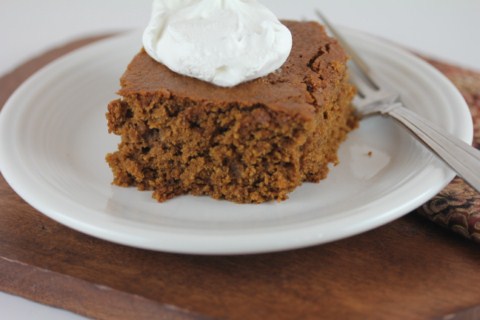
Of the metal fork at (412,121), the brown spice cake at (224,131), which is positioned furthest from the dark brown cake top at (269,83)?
the metal fork at (412,121)

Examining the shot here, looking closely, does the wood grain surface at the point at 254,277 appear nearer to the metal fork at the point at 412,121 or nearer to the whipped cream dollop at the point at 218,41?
the metal fork at the point at 412,121

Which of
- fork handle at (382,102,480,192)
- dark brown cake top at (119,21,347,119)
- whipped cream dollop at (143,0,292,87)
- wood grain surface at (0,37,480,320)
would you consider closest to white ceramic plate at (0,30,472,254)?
fork handle at (382,102,480,192)

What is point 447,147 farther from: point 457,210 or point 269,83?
point 269,83

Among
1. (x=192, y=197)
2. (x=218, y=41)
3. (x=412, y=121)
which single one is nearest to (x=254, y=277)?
(x=192, y=197)

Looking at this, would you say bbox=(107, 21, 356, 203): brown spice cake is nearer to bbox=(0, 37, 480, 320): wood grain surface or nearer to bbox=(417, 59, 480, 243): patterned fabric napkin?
bbox=(0, 37, 480, 320): wood grain surface

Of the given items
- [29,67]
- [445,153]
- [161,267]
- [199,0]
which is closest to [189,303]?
[161,267]
